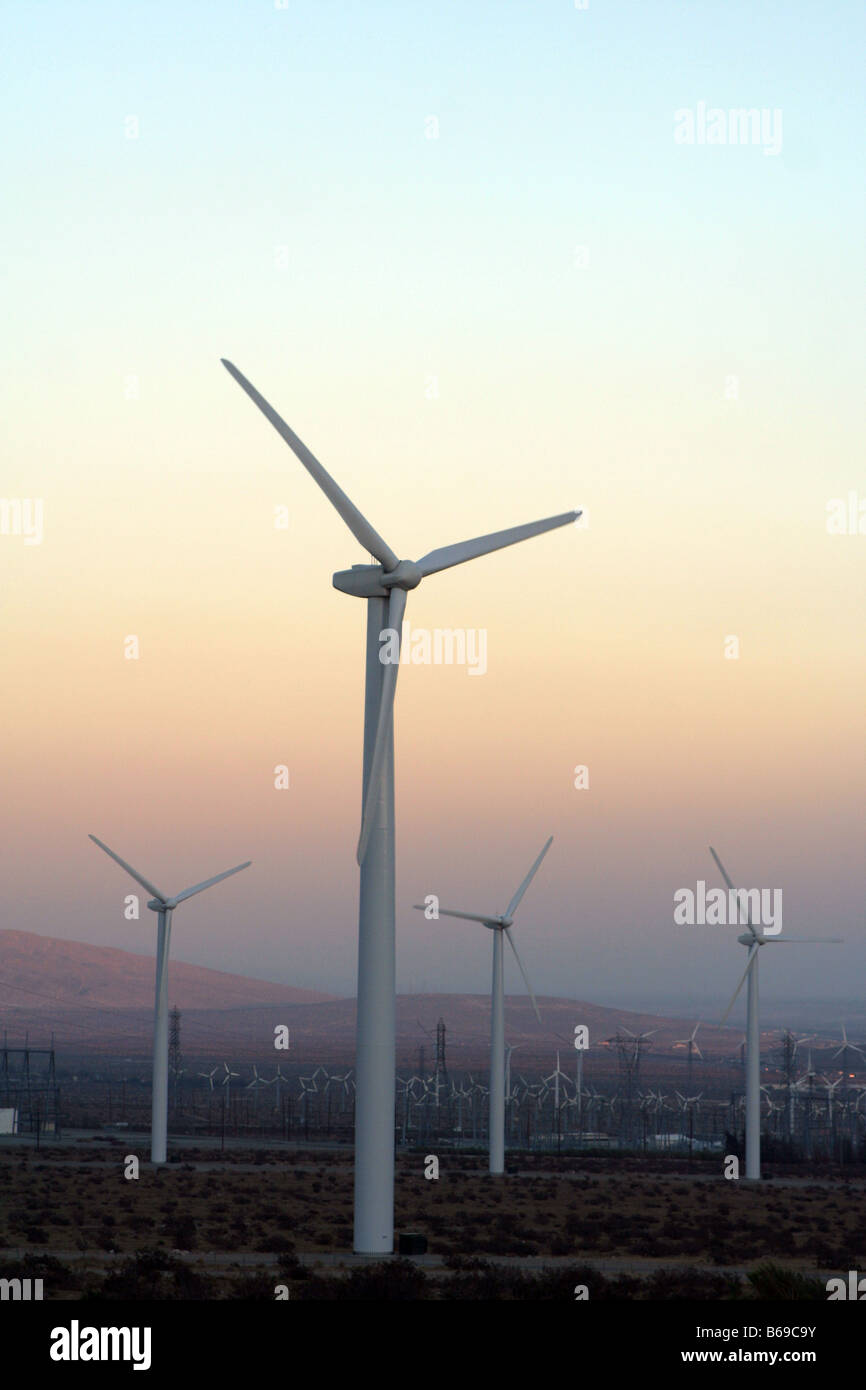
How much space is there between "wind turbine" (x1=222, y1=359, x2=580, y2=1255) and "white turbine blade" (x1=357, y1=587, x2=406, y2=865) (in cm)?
2

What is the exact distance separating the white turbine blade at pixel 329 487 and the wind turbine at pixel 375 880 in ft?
0.08

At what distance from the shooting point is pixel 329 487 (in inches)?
1543

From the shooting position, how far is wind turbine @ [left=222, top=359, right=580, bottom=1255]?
3684 centimetres

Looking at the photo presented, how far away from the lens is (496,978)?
79.1 meters

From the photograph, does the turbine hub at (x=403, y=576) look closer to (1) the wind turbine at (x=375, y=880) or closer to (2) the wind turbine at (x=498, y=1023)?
(1) the wind turbine at (x=375, y=880)

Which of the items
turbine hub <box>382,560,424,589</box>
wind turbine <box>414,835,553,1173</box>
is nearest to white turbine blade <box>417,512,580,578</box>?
turbine hub <box>382,560,424,589</box>

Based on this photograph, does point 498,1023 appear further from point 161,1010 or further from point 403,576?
point 403,576

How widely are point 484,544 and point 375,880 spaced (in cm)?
985

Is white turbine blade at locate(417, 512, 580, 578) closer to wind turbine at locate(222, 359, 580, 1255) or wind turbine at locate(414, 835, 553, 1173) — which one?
wind turbine at locate(222, 359, 580, 1255)

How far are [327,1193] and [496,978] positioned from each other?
18.1m

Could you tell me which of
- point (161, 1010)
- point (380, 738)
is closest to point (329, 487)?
point (380, 738)

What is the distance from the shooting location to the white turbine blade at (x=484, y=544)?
40.7m

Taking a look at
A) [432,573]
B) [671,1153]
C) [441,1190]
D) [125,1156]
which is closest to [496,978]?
[441,1190]
